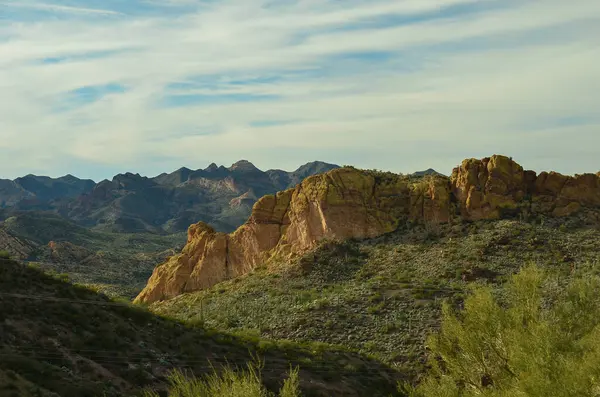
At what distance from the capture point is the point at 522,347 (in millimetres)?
36344

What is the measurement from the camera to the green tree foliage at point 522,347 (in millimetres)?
33531

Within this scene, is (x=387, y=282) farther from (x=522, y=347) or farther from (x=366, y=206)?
(x=522, y=347)

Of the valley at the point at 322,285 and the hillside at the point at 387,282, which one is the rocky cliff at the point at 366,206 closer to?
the valley at the point at 322,285

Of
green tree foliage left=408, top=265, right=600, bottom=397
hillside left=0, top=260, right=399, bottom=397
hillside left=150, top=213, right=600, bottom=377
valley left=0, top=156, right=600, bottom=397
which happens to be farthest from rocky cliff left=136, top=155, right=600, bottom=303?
green tree foliage left=408, top=265, right=600, bottom=397

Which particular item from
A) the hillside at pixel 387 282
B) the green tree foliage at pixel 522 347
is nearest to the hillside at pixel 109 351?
the hillside at pixel 387 282

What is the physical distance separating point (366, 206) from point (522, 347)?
4720cm

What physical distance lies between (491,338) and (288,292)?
1299 inches

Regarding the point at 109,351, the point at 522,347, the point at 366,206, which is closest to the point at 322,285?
the point at 366,206

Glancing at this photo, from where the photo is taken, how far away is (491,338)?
42.8 meters

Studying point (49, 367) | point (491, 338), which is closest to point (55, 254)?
point (49, 367)

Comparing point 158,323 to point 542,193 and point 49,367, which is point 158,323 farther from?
point 542,193

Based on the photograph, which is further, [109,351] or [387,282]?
[387,282]

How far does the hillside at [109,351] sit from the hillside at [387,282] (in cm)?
510

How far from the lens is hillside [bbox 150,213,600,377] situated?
2544 inches
